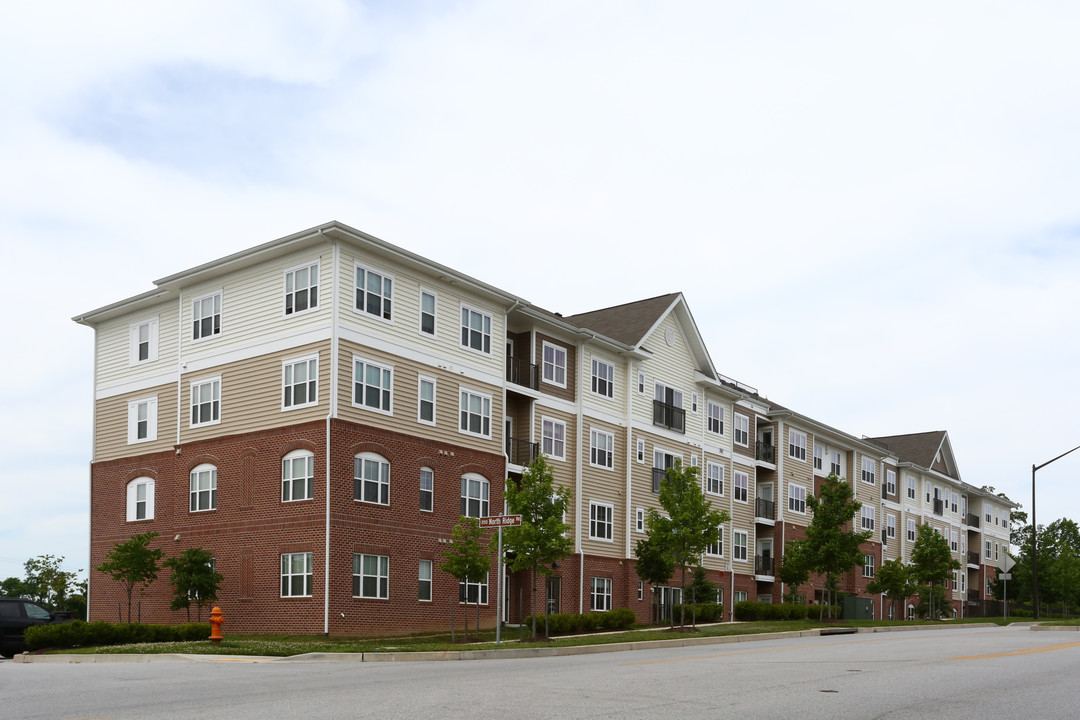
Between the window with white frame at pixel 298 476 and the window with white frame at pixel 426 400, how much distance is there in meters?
4.15

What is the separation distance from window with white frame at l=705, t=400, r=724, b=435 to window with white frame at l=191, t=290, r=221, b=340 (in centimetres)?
2568

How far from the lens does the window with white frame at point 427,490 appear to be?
35.2 m

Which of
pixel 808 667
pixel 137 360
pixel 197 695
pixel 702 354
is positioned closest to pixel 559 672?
pixel 808 667

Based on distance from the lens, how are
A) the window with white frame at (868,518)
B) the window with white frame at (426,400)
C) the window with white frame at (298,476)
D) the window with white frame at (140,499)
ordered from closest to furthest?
the window with white frame at (298,476) → the window with white frame at (426,400) → the window with white frame at (140,499) → the window with white frame at (868,518)

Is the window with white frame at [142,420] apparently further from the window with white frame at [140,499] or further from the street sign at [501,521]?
the street sign at [501,521]

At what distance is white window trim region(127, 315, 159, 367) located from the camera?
131 ft

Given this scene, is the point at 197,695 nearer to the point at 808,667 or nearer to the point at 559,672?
the point at 559,672

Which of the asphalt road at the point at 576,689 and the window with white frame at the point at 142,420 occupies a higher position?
the window with white frame at the point at 142,420

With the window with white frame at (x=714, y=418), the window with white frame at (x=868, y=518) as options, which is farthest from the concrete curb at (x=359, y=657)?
the window with white frame at (x=868, y=518)

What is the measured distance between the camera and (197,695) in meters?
13.6

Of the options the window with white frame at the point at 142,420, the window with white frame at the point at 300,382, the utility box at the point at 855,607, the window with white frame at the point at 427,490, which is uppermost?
the window with white frame at the point at 300,382

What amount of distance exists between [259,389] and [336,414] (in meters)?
3.90

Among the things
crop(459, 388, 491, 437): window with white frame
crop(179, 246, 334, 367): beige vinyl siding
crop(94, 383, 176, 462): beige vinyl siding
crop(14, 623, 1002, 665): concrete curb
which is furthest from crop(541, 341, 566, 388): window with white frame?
crop(14, 623, 1002, 665): concrete curb

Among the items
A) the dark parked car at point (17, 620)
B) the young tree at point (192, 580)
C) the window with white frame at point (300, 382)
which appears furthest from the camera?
the young tree at point (192, 580)
